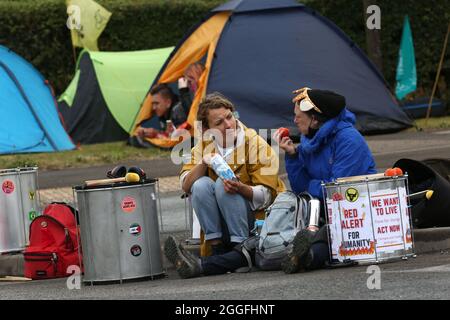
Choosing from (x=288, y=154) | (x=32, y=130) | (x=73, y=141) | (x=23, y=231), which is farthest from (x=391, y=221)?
(x=73, y=141)

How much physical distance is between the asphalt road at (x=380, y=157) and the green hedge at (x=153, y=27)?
19.3 feet

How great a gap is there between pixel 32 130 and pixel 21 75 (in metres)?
1.04

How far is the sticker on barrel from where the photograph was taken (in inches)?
340

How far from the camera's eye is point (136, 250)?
866 centimetres

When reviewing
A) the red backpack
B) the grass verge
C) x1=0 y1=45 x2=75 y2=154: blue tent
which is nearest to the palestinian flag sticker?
the red backpack

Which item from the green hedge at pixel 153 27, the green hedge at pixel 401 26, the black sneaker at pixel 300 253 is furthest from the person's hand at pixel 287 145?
the green hedge at pixel 401 26

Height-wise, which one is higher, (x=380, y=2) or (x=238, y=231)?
(x=380, y=2)

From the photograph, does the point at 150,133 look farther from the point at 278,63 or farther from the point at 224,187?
the point at 224,187

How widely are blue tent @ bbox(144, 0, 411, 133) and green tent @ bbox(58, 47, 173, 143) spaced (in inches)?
73.4

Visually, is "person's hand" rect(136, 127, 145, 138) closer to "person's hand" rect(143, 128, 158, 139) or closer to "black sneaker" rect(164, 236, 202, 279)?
"person's hand" rect(143, 128, 158, 139)

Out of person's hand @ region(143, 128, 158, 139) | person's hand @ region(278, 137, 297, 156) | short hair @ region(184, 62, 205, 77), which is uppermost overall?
short hair @ region(184, 62, 205, 77)

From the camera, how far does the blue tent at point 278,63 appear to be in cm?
1895
